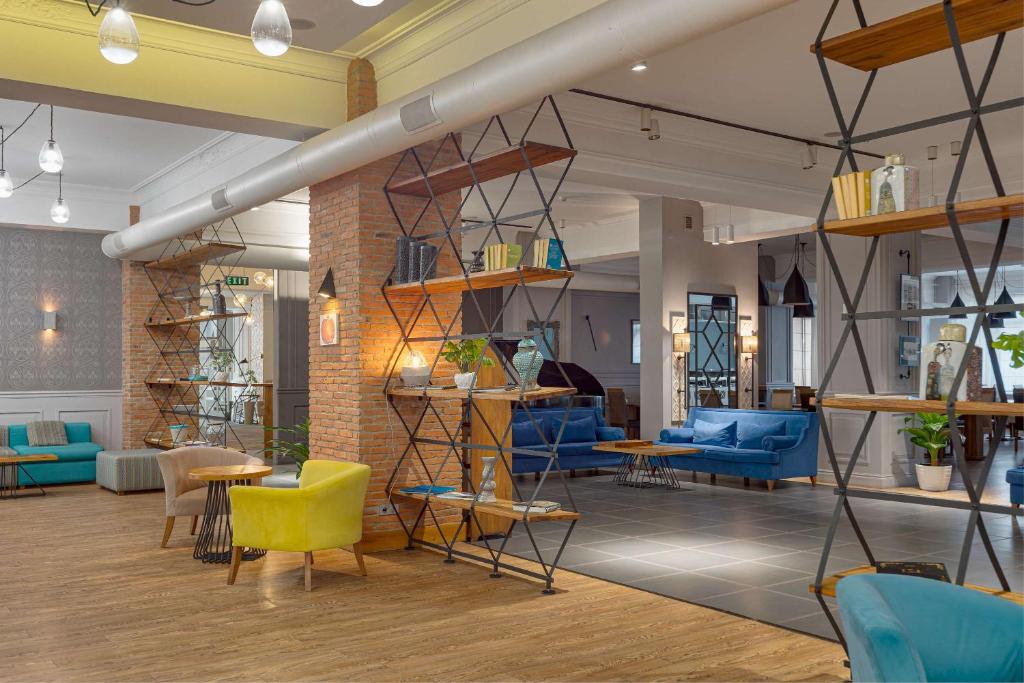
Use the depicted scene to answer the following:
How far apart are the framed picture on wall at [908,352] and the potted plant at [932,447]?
746 millimetres

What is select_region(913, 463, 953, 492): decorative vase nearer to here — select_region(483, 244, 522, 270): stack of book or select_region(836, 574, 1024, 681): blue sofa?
select_region(483, 244, 522, 270): stack of book

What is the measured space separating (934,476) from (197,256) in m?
9.12

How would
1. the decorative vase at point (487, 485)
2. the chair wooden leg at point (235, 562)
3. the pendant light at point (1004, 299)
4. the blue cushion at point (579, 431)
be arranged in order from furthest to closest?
the pendant light at point (1004, 299) → the blue cushion at point (579, 431) → the decorative vase at point (487, 485) → the chair wooden leg at point (235, 562)

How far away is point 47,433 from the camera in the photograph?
1173 centimetres

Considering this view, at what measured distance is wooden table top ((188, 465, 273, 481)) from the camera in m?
6.73

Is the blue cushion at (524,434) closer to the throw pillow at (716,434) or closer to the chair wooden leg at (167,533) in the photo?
the throw pillow at (716,434)

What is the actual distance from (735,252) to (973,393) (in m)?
9.65

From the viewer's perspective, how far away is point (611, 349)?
21.1m

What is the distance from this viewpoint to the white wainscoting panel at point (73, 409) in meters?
11.9

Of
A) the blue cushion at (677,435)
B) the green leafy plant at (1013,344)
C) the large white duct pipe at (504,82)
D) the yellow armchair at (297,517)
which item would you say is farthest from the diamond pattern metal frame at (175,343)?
the green leafy plant at (1013,344)

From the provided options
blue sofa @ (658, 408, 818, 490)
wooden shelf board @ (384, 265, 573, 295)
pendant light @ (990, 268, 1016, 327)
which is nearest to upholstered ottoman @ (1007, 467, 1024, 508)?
blue sofa @ (658, 408, 818, 490)

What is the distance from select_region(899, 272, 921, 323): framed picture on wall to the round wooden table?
316 inches

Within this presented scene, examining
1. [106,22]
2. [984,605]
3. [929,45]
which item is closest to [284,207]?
[106,22]

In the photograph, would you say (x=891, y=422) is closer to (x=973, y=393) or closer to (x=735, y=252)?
(x=735, y=252)
